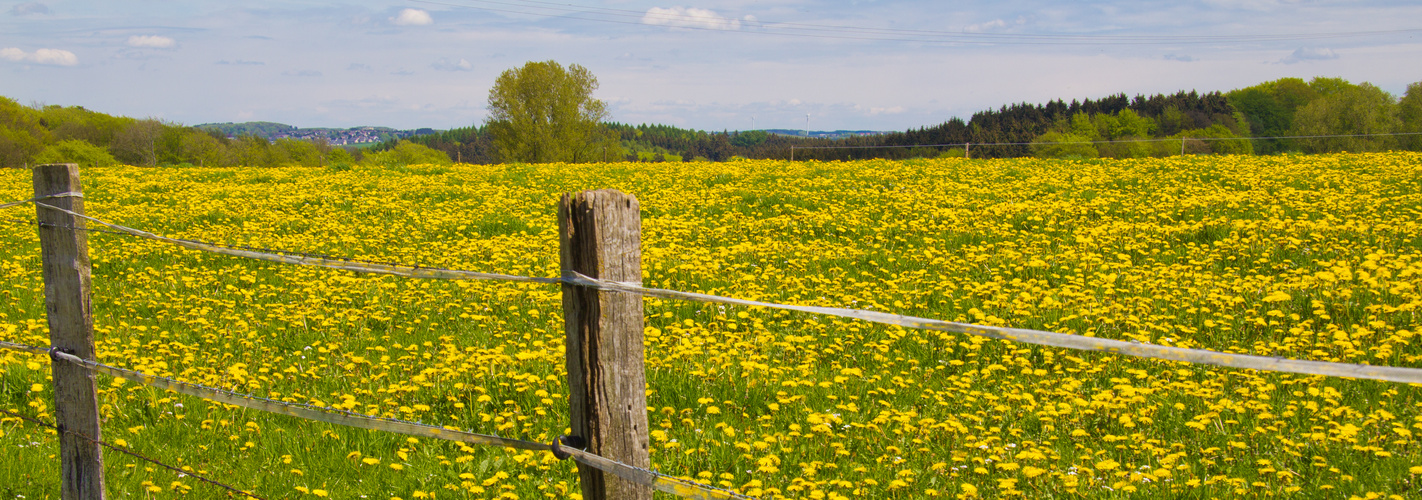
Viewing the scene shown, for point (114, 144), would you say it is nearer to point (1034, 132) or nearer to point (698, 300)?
point (698, 300)

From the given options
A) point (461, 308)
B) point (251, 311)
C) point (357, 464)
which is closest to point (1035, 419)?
point (357, 464)

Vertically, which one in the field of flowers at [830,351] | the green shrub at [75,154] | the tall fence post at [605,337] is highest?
the green shrub at [75,154]

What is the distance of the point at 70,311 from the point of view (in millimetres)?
3549

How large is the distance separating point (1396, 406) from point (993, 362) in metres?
2.44

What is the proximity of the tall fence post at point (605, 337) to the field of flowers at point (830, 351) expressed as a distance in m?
1.41

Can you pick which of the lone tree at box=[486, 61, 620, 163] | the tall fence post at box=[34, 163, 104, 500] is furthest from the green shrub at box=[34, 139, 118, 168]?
the tall fence post at box=[34, 163, 104, 500]

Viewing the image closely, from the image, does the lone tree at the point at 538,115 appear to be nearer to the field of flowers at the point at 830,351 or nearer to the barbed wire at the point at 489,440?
the field of flowers at the point at 830,351

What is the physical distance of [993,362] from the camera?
21.0 feet

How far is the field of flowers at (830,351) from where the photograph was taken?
449 centimetres

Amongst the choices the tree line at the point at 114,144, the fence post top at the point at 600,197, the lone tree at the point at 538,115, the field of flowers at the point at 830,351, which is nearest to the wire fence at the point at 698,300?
the fence post top at the point at 600,197

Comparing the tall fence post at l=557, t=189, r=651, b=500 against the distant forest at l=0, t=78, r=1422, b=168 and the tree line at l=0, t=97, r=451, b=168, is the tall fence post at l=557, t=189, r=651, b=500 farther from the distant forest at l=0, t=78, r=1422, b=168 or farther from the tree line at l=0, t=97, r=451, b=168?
the tree line at l=0, t=97, r=451, b=168

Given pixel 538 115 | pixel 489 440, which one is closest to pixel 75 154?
pixel 538 115

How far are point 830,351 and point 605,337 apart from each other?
4.44 m

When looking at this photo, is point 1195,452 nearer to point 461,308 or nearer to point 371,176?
point 461,308
